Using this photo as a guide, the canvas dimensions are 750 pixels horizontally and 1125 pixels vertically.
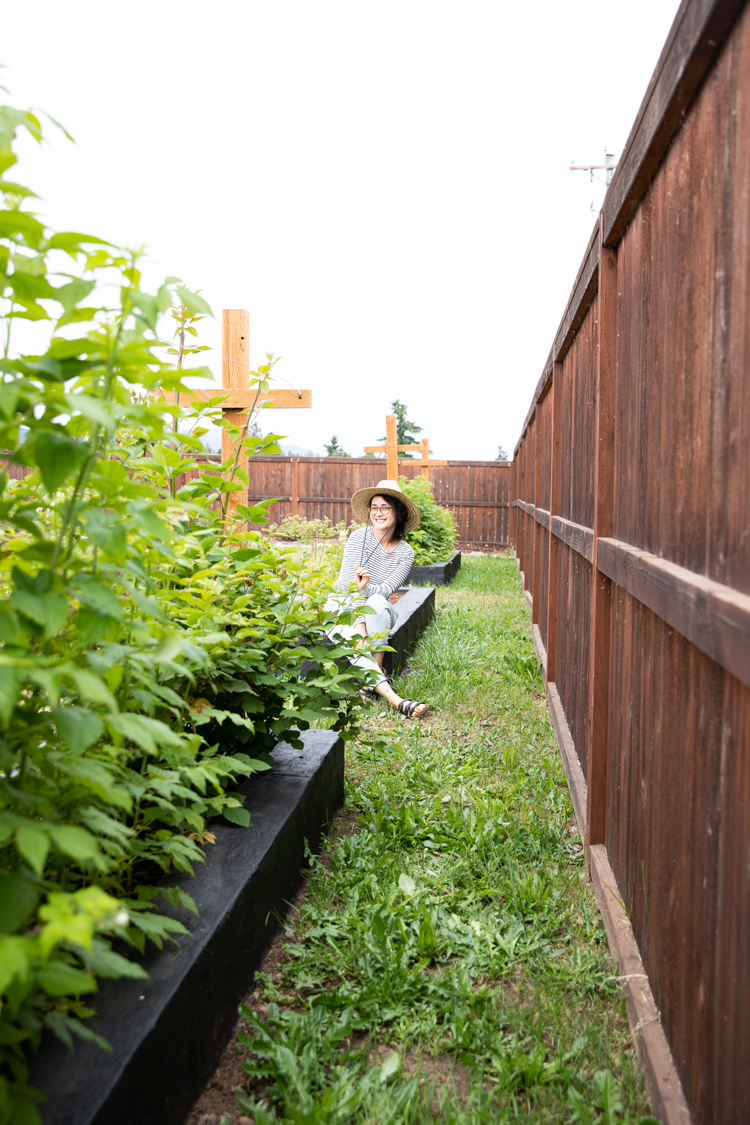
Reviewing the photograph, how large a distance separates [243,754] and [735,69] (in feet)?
6.37

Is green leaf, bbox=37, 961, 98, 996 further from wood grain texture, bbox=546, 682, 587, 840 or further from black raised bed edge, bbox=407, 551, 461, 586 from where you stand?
black raised bed edge, bbox=407, 551, 461, 586

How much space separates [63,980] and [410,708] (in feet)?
10.4

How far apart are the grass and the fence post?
35 centimetres

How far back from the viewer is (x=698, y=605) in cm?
115

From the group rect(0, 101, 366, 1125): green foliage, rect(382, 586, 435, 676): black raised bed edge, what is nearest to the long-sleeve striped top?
rect(382, 586, 435, 676): black raised bed edge

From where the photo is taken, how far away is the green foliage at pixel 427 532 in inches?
419

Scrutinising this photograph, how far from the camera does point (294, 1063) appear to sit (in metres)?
1.53

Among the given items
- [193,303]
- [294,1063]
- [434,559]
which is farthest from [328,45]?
[294,1063]

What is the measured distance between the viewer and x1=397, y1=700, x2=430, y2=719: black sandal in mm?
4048

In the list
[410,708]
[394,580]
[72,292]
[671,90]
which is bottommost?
[410,708]

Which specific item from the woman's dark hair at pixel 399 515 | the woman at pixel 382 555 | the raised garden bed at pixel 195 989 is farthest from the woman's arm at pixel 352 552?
the raised garden bed at pixel 195 989

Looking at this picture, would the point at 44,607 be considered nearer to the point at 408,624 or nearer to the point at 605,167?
the point at 408,624

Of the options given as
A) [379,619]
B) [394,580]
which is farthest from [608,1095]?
[394,580]

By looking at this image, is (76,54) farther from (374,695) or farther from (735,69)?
(374,695)
